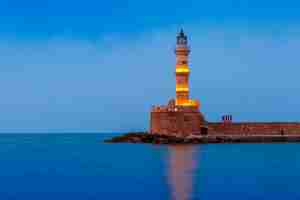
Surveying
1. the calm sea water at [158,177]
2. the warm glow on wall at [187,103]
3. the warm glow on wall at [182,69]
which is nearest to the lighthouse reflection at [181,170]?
the calm sea water at [158,177]

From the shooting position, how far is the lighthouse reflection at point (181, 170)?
2282 cm

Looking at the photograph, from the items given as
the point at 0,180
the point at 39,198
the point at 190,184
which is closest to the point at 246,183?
the point at 190,184

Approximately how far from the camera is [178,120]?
44469 mm

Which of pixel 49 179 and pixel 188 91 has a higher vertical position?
pixel 188 91

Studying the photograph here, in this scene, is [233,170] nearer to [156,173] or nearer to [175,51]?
[156,173]

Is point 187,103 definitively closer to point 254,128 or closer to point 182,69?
point 182,69

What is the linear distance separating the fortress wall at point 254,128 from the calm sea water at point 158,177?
603 cm

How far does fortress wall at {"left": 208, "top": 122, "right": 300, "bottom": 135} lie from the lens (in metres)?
46.2

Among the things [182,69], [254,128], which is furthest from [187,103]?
[254,128]

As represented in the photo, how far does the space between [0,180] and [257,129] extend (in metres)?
23.8

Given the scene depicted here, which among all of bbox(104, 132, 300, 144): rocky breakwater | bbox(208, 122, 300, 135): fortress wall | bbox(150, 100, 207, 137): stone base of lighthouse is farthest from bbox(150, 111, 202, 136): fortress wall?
bbox(208, 122, 300, 135): fortress wall

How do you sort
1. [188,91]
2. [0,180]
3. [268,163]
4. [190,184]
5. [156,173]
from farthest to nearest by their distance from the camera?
[188,91]
[268,163]
[156,173]
[0,180]
[190,184]

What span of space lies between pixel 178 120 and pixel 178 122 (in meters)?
0.14

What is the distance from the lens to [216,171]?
30438 millimetres
